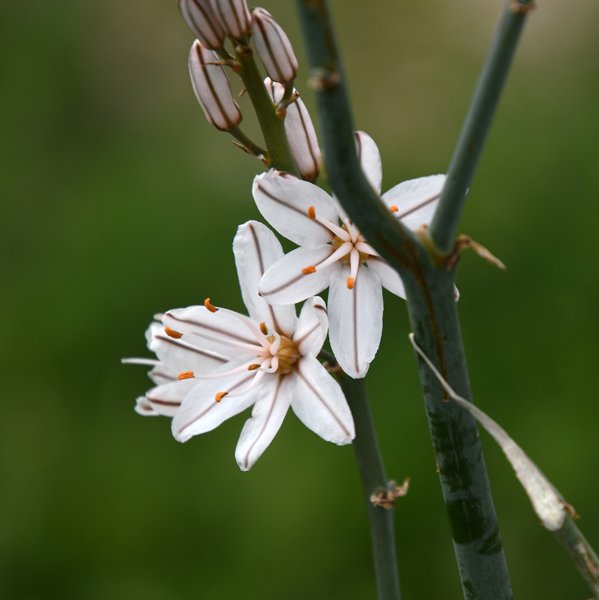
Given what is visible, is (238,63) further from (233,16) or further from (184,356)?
(184,356)

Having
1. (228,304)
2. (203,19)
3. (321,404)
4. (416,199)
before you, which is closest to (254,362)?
(321,404)

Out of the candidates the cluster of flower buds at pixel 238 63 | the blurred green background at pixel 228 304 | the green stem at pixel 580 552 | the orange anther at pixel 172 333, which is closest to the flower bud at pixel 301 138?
the cluster of flower buds at pixel 238 63

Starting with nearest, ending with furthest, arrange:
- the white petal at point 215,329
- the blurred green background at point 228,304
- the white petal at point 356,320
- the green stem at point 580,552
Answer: the green stem at point 580,552
the white petal at point 356,320
the white petal at point 215,329
the blurred green background at point 228,304

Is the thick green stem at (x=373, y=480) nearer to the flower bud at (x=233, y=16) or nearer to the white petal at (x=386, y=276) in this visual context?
the white petal at (x=386, y=276)

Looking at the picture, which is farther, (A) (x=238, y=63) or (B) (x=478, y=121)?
(A) (x=238, y=63)

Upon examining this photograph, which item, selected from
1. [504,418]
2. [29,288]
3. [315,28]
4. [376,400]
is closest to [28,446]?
[29,288]
